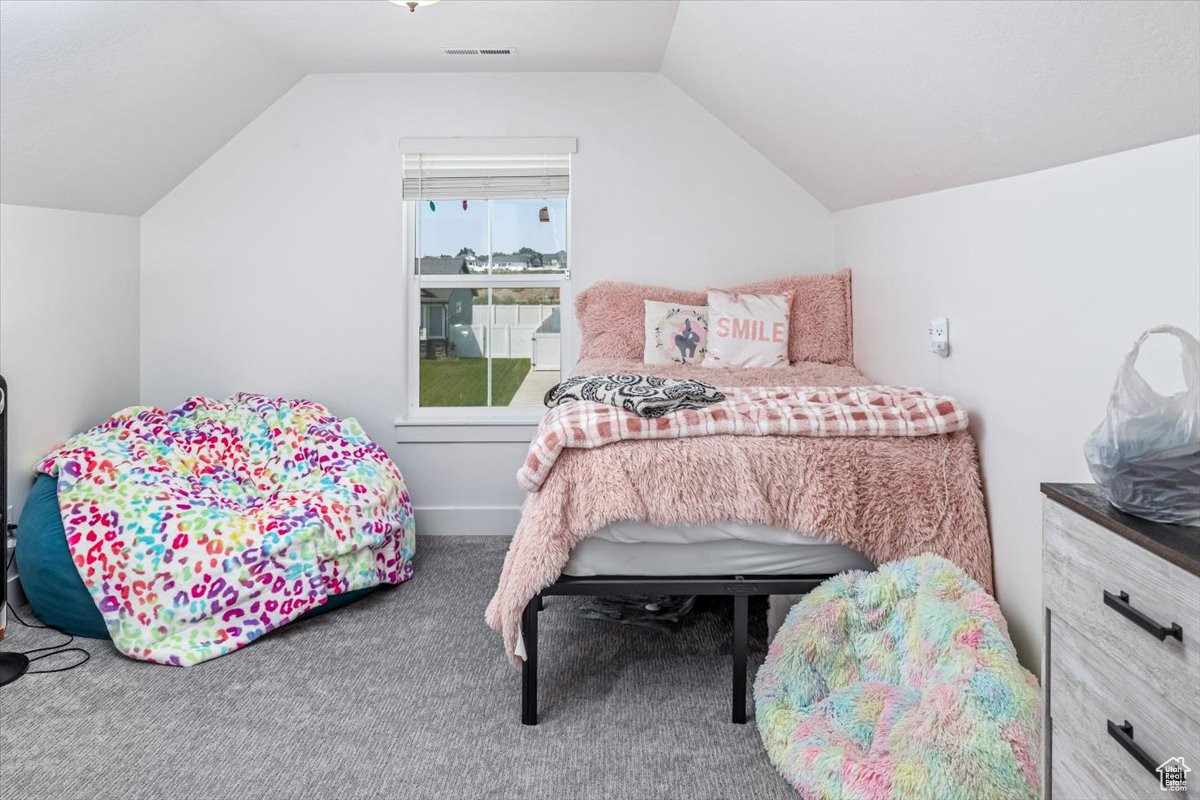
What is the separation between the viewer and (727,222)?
3961mm

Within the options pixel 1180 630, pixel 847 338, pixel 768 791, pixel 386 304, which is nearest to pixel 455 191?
pixel 386 304

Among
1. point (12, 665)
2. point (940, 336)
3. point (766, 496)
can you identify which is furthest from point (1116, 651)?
point (12, 665)

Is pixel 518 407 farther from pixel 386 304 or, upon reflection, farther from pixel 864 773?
pixel 864 773

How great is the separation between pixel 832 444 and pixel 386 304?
246 centimetres

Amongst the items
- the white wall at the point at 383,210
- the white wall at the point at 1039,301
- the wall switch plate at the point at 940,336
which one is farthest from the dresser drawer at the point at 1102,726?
the white wall at the point at 383,210

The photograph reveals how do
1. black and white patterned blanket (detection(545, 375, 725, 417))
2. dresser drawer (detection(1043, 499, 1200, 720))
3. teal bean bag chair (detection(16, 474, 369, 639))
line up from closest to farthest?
dresser drawer (detection(1043, 499, 1200, 720)), black and white patterned blanket (detection(545, 375, 725, 417)), teal bean bag chair (detection(16, 474, 369, 639))

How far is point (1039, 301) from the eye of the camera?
202 cm

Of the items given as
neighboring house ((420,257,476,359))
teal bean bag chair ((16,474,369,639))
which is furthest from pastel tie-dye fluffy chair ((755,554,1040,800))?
neighboring house ((420,257,476,359))

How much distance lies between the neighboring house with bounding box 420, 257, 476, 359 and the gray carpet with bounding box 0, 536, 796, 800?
5.28ft

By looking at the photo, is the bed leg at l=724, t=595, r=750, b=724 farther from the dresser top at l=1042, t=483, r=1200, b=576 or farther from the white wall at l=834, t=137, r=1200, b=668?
the dresser top at l=1042, t=483, r=1200, b=576

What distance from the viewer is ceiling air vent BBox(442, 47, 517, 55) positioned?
355 cm

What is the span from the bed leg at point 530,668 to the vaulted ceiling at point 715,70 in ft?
5.37

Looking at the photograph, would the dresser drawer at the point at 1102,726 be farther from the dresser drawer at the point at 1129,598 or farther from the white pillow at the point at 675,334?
the white pillow at the point at 675,334

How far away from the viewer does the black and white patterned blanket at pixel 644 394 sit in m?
2.22
